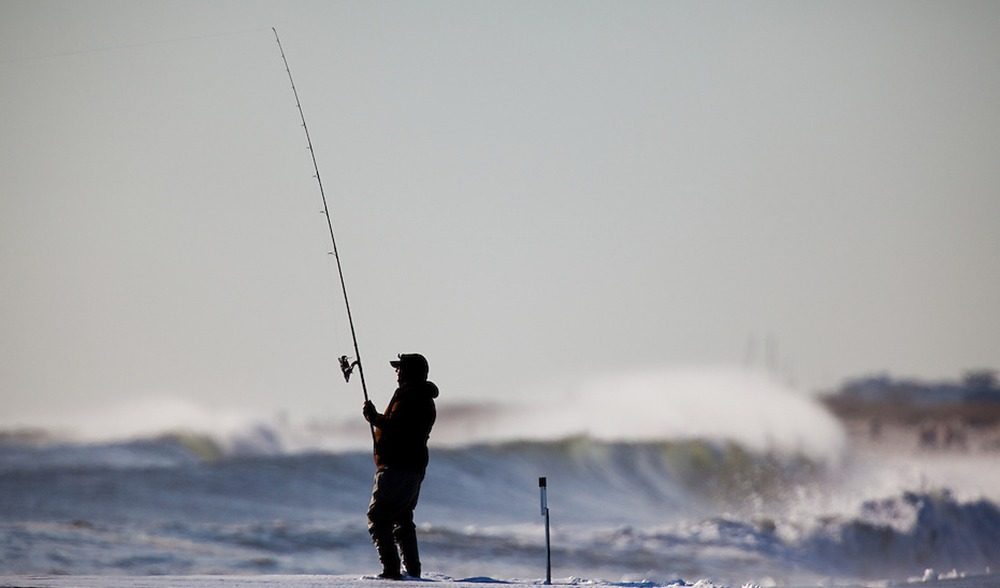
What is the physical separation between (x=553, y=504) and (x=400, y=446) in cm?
2638

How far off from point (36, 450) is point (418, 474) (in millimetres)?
28687

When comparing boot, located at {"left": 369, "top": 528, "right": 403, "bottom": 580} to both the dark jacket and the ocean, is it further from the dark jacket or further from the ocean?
the ocean

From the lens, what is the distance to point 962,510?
3344cm

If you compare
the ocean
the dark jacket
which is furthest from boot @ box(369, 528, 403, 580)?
the ocean

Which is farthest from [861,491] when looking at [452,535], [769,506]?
[452,535]

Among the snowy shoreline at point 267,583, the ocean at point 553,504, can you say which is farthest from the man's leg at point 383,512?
the ocean at point 553,504

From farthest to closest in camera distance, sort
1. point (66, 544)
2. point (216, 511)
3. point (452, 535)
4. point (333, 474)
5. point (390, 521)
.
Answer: point (333, 474), point (216, 511), point (452, 535), point (66, 544), point (390, 521)

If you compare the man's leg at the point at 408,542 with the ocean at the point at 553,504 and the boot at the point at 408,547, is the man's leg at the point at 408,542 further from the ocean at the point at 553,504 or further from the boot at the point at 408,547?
the ocean at the point at 553,504

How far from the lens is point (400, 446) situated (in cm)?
1404

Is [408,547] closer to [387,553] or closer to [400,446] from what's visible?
[387,553]

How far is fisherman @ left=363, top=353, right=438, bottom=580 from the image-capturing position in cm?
1398

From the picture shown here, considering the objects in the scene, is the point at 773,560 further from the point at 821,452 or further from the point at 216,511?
the point at 216,511

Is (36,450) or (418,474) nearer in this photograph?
(418,474)

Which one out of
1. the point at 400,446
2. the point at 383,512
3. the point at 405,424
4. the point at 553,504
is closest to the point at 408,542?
the point at 383,512
